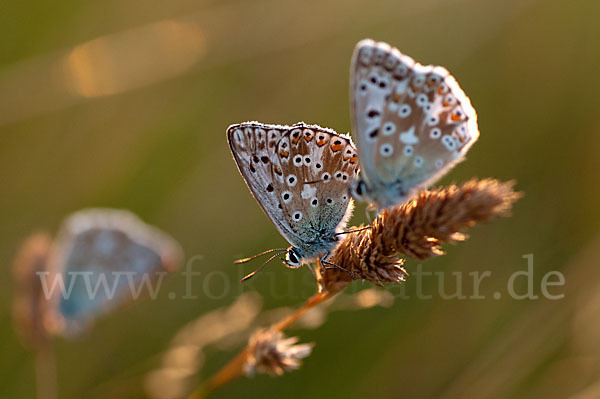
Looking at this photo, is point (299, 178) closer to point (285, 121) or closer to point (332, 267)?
point (332, 267)

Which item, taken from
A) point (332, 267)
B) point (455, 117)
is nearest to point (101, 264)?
point (332, 267)

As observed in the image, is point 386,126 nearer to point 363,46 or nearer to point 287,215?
point 363,46

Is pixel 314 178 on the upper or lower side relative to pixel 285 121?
lower

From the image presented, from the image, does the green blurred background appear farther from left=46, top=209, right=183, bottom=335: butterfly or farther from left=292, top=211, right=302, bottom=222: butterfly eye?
left=292, top=211, right=302, bottom=222: butterfly eye

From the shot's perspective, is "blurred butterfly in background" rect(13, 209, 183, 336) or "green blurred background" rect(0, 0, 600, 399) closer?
"blurred butterfly in background" rect(13, 209, 183, 336)

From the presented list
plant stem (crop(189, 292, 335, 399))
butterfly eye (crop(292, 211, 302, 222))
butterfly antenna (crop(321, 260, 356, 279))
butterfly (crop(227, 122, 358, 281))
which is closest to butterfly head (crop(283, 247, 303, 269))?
butterfly (crop(227, 122, 358, 281))

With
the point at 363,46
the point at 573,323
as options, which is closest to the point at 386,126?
the point at 363,46
